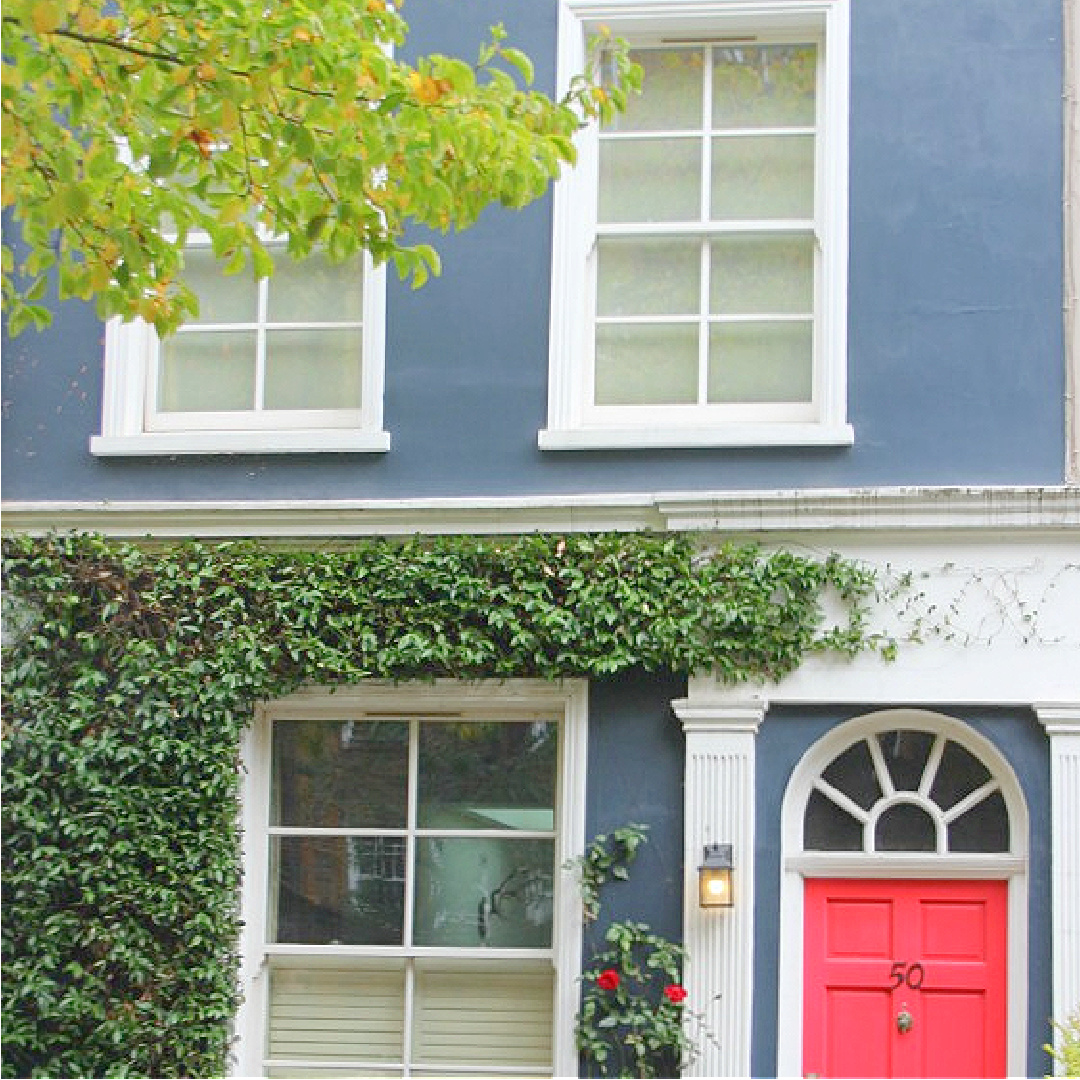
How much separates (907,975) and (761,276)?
11.3 ft

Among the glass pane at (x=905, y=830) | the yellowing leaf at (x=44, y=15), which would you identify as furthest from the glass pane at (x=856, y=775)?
the yellowing leaf at (x=44, y=15)

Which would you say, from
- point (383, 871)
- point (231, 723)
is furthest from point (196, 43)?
point (383, 871)

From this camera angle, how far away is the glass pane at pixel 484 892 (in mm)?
10945

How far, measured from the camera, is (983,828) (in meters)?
10.6

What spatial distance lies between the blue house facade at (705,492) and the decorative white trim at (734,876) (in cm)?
2

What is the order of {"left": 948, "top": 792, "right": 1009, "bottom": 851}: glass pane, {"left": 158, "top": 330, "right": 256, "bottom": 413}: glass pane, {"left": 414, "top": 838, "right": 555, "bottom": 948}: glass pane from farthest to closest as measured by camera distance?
1. {"left": 158, "top": 330, "right": 256, "bottom": 413}: glass pane
2. {"left": 414, "top": 838, "right": 555, "bottom": 948}: glass pane
3. {"left": 948, "top": 792, "right": 1009, "bottom": 851}: glass pane

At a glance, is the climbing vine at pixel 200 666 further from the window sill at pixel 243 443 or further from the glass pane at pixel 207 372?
the glass pane at pixel 207 372

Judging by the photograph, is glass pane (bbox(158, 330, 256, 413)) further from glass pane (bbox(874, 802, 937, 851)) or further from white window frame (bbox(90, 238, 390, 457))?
glass pane (bbox(874, 802, 937, 851))

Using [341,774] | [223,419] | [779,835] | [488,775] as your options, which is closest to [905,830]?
[779,835]

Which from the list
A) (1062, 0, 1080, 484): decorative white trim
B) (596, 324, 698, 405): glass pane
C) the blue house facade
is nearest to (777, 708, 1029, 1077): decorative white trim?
the blue house facade

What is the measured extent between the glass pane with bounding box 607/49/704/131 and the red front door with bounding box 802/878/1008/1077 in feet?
12.7

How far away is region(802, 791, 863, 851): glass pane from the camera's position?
1069cm

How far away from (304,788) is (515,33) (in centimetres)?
389

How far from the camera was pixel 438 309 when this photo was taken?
1121cm
